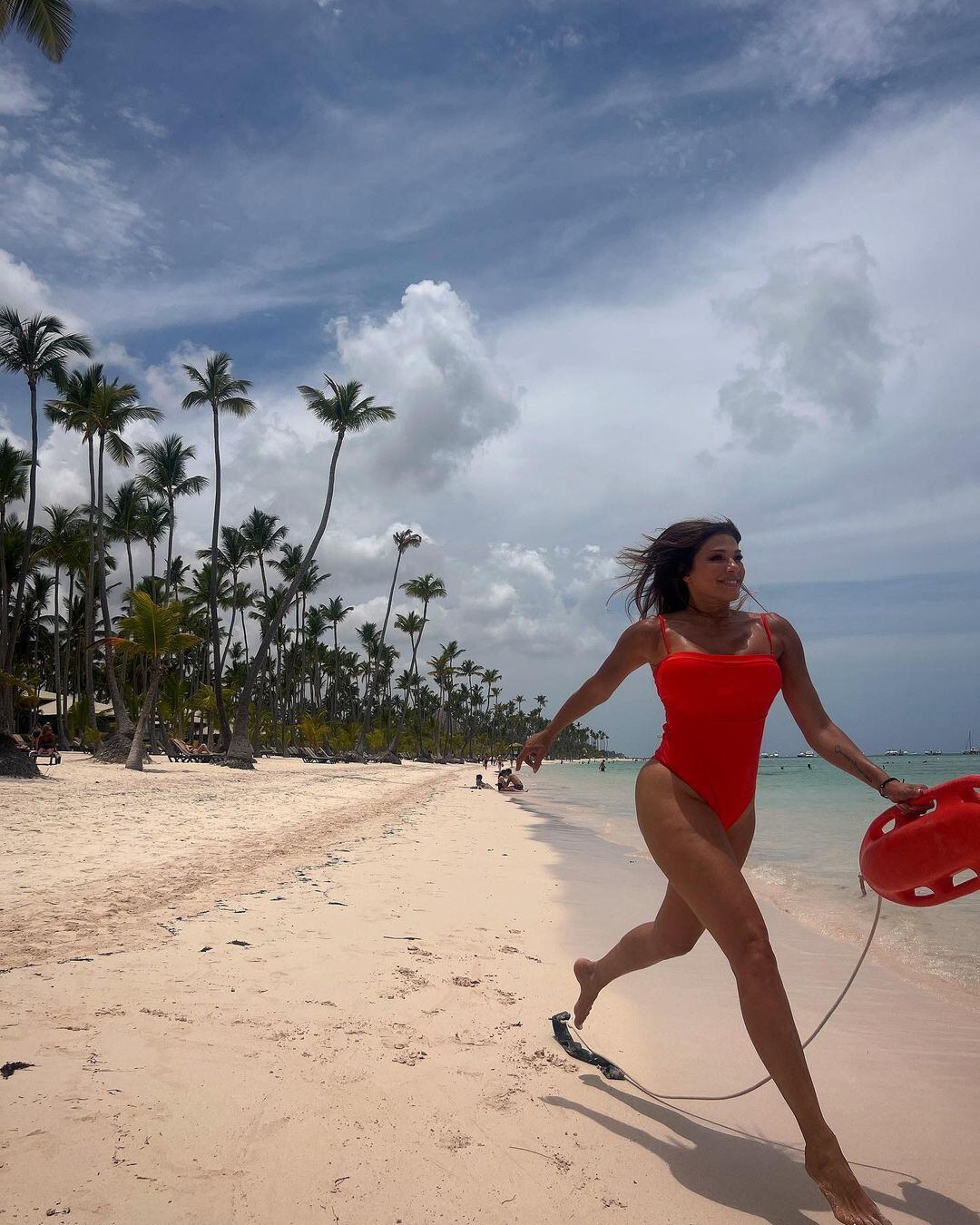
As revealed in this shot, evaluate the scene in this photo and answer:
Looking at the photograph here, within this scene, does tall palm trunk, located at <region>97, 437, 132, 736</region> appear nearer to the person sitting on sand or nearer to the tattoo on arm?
the person sitting on sand

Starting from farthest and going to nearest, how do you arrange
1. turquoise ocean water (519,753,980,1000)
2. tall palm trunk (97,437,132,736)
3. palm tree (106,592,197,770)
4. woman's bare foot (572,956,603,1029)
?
tall palm trunk (97,437,132,736)
palm tree (106,592,197,770)
turquoise ocean water (519,753,980,1000)
woman's bare foot (572,956,603,1029)

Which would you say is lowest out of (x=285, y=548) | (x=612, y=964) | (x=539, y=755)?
(x=612, y=964)

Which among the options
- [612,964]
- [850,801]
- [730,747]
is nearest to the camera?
[730,747]

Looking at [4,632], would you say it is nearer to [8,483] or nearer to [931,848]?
[8,483]

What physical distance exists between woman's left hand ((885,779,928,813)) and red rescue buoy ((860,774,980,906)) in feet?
0.05

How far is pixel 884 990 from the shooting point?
464cm

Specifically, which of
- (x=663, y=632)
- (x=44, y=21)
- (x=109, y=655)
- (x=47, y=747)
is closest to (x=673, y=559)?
(x=663, y=632)

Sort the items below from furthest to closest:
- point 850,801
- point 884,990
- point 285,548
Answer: point 285,548
point 850,801
point 884,990

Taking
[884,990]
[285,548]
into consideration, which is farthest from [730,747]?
[285,548]

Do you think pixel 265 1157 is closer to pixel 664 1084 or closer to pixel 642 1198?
pixel 642 1198

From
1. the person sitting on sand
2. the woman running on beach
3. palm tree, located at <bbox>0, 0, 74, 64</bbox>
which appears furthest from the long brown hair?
the person sitting on sand

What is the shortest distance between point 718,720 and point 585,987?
143 cm

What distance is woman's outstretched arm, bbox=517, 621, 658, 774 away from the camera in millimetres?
2727

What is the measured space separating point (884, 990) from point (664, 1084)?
2.42 metres
